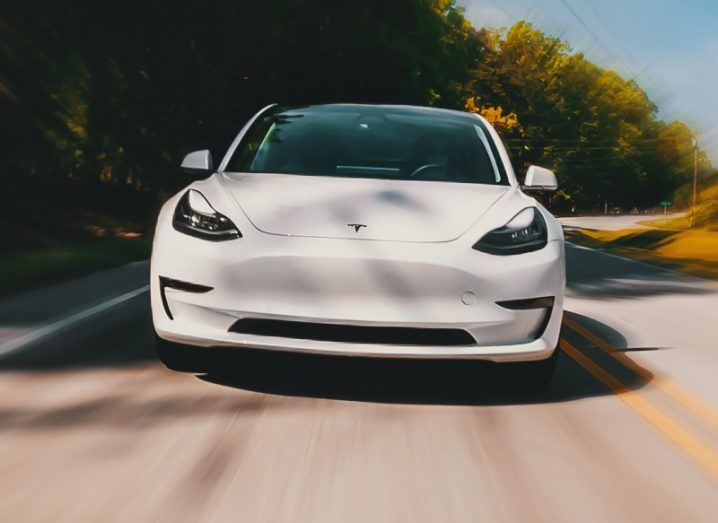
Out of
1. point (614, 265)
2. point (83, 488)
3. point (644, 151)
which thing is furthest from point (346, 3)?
point (644, 151)

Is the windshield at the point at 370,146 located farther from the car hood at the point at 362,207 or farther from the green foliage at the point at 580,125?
the green foliage at the point at 580,125

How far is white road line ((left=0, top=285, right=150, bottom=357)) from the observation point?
281 inches

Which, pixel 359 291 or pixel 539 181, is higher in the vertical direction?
pixel 539 181

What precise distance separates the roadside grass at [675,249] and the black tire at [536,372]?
44.5ft

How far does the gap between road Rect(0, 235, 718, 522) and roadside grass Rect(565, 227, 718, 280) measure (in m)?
13.7

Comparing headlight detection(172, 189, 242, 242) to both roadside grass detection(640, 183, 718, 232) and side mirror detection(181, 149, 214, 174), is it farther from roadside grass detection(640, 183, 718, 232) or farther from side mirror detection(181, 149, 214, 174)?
roadside grass detection(640, 183, 718, 232)

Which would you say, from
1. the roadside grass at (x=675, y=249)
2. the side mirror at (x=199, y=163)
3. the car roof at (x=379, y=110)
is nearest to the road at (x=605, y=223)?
the roadside grass at (x=675, y=249)

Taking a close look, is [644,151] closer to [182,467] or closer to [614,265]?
[614,265]

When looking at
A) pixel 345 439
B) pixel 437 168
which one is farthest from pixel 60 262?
pixel 345 439

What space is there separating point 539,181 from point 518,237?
4.33 feet

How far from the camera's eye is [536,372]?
5.78 m

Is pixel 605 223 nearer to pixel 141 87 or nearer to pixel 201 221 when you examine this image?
pixel 141 87

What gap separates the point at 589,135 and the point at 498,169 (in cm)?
Result: 9761

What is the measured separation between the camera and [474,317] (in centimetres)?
529
